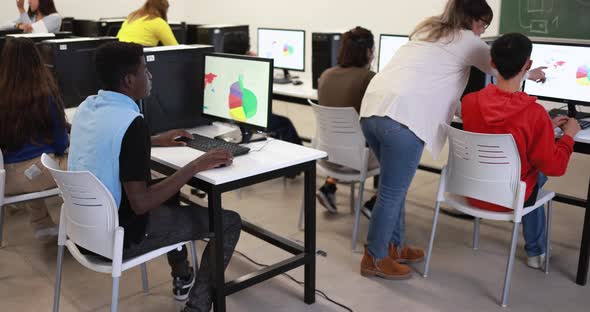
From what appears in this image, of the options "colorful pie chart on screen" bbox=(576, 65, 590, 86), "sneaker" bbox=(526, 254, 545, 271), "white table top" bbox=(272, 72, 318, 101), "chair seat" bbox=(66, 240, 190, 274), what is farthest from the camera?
"white table top" bbox=(272, 72, 318, 101)

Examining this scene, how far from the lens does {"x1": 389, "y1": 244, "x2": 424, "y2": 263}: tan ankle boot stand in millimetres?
2986

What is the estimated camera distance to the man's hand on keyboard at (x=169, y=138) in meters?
2.68

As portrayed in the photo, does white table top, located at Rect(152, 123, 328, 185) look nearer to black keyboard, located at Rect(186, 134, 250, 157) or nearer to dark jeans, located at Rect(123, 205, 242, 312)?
black keyboard, located at Rect(186, 134, 250, 157)

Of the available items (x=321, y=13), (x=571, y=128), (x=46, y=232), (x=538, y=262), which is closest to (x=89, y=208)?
(x=46, y=232)

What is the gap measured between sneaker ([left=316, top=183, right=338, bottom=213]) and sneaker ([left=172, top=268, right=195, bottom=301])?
3.94 feet

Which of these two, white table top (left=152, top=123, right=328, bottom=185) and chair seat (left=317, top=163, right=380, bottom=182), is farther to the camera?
chair seat (left=317, top=163, right=380, bottom=182)

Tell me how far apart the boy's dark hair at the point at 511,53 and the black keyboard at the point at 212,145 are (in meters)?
1.11

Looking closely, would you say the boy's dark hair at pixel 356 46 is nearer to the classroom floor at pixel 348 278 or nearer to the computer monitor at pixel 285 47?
the classroom floor at pixel 348 278

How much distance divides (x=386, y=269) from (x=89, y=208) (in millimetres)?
1408

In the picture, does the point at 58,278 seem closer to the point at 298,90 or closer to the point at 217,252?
the point at 217,252

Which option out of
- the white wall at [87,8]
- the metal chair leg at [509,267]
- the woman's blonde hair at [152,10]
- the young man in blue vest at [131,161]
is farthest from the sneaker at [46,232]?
the white wall at [87,8]

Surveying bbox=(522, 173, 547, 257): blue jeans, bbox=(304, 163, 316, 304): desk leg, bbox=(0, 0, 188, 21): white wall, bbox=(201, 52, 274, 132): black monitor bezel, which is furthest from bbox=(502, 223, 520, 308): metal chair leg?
bbox=(0, 0, 188, 21): white wall

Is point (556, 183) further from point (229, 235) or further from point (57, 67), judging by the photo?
point (57, 67)

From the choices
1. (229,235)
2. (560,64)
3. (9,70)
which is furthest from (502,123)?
(9,70)
